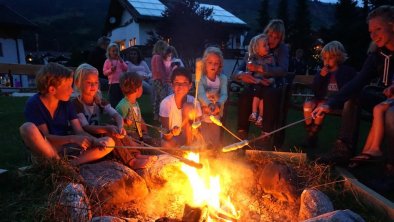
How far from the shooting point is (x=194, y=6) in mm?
23531

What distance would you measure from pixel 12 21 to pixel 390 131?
3059cm

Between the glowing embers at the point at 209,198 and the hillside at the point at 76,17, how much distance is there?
178 ft

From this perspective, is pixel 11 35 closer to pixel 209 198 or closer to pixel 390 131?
pixel 209 198

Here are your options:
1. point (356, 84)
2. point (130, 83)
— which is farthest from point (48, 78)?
point (356, 84)

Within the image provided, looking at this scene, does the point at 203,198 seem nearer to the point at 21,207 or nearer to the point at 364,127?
the point at 21,207

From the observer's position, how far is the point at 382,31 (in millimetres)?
3783

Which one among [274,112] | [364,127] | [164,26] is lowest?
[364,127]

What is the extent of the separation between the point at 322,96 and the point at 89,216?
3.83 meters

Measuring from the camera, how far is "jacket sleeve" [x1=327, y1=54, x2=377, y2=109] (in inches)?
159

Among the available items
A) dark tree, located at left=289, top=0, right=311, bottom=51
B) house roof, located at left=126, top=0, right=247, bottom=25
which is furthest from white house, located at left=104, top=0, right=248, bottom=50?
dark tree, located at left=289, top=0, right=311, bottom=51

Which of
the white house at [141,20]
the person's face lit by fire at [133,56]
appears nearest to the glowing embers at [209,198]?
the person's face lit by fire at [133,56]

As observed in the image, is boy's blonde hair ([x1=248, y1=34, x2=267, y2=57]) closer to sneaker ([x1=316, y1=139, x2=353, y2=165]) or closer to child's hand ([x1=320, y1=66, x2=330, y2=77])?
child's hand ([x1=320, y1=66, x2=330, y2=77])

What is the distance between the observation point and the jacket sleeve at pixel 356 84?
4.04 m

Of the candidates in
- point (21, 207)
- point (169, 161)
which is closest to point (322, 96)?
point (169, 161)
